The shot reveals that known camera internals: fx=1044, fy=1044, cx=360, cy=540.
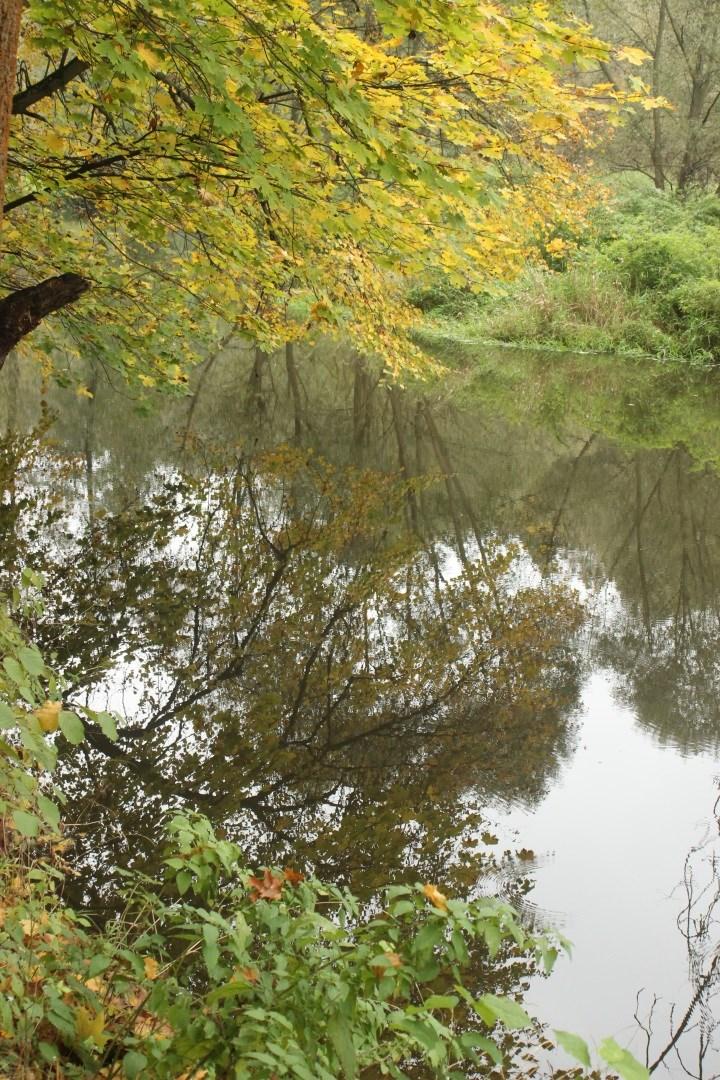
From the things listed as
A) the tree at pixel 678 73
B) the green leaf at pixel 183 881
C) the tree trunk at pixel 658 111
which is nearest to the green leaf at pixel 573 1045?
the green leaf at pixel 183 881

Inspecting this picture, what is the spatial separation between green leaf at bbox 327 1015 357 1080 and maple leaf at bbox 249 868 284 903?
0.62 meters

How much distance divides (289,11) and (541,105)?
1569 mm

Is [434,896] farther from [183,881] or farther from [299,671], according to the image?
[299,671]

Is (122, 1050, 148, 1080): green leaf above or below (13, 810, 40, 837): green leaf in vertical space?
below

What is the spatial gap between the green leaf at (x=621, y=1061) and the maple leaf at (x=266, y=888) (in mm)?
1163

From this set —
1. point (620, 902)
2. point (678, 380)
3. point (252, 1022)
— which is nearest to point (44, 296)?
point (620, 902)

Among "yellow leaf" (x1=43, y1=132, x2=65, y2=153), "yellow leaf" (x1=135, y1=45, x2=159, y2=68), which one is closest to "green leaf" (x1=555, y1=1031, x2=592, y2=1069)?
"yellow leaf" (x1=135, y1=45, x2=159, y2=68)

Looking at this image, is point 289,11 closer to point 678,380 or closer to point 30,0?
point 30,0

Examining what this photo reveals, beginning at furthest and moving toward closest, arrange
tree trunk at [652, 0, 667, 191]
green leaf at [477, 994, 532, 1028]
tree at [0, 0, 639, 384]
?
tree trunk at [652, 0, 667, 191] < tree at [0, 0, 639, 384] < green leaf at [477, 994, 532, 1028]

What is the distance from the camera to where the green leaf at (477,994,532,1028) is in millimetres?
2020

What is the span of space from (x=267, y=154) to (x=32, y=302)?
2.50 m

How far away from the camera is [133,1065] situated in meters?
2.44

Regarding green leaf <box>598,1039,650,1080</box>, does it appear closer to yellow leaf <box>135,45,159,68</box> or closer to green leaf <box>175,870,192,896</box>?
green leaf <box>175,870,192,896</box>

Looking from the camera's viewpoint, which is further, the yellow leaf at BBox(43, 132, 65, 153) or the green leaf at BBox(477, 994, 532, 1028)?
the yellow leaf at BBox(43, 132, 65, 153)
